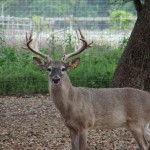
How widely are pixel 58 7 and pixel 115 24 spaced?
7.47 ft

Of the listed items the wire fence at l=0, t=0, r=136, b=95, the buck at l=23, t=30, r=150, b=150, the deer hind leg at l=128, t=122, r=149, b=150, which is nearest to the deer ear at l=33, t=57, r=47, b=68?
the buck at l=23, t=30, r=150, b=150

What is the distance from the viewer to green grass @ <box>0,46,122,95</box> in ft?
41.1

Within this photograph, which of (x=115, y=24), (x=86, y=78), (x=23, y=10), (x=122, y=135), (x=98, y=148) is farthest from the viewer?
(x=115, y=24)

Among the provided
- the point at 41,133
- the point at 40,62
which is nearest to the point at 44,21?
the point at 41,133

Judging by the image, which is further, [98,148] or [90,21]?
[90,21]

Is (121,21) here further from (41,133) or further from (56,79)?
(56,79)

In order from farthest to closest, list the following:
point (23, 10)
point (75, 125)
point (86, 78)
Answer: point (23, 10) < point (86, 78) < point (75, 125)

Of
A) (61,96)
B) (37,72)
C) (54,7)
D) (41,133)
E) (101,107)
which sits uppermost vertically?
(54,7)

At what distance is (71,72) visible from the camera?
12.9m

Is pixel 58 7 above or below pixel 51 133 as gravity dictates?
above

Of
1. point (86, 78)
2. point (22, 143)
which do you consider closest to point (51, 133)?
point (22, 143)

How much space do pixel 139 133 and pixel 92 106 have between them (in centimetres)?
71

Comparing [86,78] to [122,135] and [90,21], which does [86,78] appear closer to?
[90,21]

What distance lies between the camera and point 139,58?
1050cm
